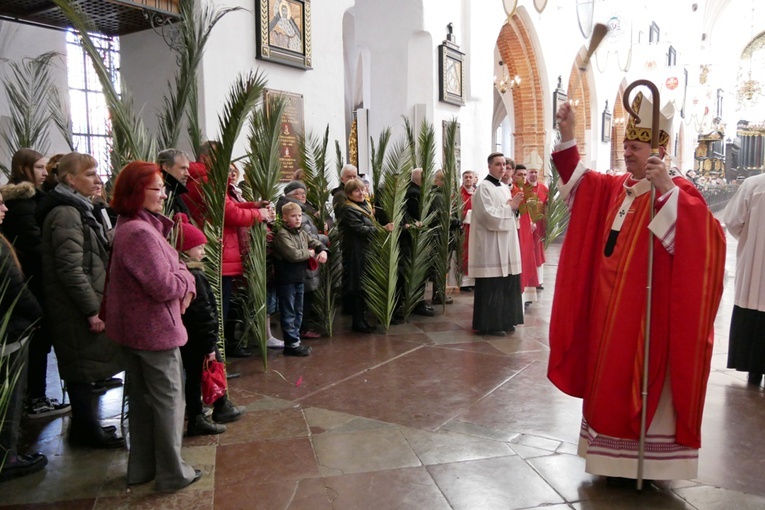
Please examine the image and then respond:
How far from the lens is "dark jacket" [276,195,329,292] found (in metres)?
A: 5.45

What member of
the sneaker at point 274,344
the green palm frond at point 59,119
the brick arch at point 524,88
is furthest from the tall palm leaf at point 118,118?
the brick arch at point 524,88

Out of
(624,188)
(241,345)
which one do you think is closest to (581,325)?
(624,188)

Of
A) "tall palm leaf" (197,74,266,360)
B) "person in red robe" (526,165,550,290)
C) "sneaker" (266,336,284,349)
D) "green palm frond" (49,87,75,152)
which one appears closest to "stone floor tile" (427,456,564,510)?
"tall palm leaf" (197,74,266,360)

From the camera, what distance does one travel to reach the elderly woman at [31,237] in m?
→ 3.71

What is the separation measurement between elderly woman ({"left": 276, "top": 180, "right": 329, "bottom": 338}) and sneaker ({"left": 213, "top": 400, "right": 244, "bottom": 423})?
1.85m

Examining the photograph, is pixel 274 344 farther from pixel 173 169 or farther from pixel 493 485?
pixel 493 485

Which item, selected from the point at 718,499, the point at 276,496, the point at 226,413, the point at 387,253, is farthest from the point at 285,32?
the point at 718,499

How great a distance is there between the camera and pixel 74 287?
3.23 meters

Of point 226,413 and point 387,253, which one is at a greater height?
point 387,253

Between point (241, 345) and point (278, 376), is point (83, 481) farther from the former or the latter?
point (241, 345)

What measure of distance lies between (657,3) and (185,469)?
28.2 m

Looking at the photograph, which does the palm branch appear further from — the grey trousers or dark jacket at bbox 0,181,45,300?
the grey trousers

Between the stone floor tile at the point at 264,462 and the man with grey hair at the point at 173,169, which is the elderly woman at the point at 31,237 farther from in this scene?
the stone floor tile at the point at 264,462

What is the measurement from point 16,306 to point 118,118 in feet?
3.94
